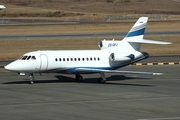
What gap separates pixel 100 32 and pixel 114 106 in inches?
2279

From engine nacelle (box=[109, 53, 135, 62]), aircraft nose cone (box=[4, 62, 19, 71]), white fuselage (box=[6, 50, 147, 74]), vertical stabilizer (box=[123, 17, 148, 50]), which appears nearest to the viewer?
aircraft nose cone (box=[4, 62, 19, 71])

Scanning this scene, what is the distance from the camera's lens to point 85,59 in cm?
4119

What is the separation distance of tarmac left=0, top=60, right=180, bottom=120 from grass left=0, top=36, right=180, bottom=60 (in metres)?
17.3

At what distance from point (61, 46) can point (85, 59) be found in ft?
89.2

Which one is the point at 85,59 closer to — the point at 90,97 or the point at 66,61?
the point at 66,61

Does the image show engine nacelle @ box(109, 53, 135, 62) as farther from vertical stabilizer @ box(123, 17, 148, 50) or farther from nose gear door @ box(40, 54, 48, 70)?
nose gear door @ box(40, 54, 48, 70)

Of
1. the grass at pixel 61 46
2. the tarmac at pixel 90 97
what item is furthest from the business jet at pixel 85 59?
the grass at pixel 61 46

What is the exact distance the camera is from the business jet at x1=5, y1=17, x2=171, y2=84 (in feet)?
129

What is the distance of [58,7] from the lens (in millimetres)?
169250

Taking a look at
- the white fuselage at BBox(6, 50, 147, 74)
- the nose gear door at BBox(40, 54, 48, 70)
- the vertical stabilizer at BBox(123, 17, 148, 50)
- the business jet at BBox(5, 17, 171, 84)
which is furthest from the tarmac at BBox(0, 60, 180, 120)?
the vertical stabilizer at BBox(123, 17, 148, 50)

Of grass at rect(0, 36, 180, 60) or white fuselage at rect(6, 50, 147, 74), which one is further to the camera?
grass at rect(0, 36, 180, 60)

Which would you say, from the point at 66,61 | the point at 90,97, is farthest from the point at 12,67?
the point at 90,97

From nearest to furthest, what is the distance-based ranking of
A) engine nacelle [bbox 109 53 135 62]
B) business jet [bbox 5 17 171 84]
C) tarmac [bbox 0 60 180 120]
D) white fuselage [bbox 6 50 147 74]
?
tarmac [bbox 0 60 180 120], white fuselage [bbox 6 50 147 74], business jet [bbox 5 17 171 84], engine nacelle [bbox 109 53 135 62]

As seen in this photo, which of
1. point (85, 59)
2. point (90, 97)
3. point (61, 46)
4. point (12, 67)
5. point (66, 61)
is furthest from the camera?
point (61, 46)
